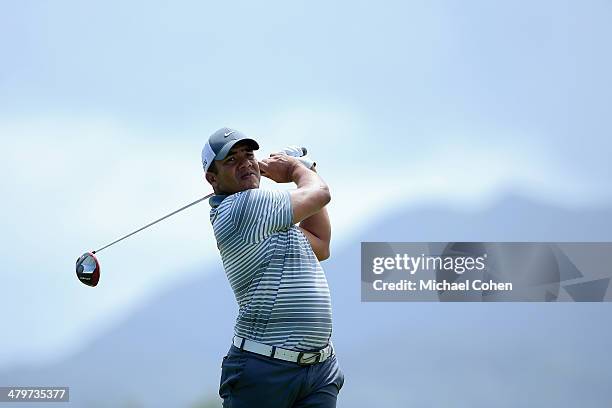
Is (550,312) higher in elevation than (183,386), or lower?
higher

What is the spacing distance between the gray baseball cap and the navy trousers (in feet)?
Answer: 1.38

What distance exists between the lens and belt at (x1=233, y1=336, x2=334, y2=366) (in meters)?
1.94

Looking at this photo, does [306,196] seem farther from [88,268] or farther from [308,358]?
[88,268]

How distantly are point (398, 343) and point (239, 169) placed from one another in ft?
6.09

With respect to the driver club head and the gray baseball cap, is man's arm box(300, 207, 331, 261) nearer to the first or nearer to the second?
the gray baseball cap

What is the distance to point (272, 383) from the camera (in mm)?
1941

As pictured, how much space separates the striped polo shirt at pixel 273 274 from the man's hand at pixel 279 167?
0.56 ft

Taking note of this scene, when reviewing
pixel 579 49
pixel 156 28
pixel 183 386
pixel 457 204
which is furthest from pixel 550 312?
pixel 156 28

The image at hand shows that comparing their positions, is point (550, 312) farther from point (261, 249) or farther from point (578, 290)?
point (261, 249)

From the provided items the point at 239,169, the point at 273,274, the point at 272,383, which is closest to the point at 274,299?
the point at 273,274

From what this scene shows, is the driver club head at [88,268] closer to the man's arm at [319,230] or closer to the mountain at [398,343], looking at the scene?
the man's arm at [319,230]

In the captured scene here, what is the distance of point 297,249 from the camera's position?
1.99 m

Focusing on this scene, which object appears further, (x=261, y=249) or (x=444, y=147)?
(x=444, y=147)

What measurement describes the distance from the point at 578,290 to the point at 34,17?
8.20 ft
